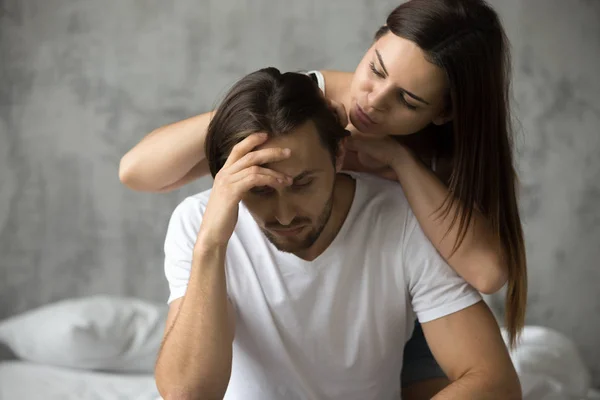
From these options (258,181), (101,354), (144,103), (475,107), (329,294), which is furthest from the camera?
(144,103)

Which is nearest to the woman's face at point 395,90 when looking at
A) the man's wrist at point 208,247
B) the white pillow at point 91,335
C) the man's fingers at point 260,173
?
the man's fingers at point 260,173

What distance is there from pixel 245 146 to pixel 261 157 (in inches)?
1.5

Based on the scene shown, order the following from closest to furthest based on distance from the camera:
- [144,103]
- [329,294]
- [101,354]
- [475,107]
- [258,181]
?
[258,181]
[475,107]
[329,294]
[101,354]
[144,103]

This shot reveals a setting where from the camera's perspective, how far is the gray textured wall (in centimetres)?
237

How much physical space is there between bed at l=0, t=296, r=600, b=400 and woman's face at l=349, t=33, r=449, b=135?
2.98ft

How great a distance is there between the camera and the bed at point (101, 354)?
1.96 metres

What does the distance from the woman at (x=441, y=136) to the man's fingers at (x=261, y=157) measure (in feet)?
0.62

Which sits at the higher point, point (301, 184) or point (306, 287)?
point (301, 184)

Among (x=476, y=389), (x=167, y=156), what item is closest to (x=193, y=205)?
(x=167, y=156)

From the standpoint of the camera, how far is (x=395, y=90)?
1263 millimetres

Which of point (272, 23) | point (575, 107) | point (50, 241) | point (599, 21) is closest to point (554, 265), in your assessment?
point (575, 107)

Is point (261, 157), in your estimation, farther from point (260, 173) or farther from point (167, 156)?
point (167, 156)

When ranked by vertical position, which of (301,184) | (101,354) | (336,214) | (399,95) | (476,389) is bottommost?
(101,354)

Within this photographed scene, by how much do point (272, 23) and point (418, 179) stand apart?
121 cm
